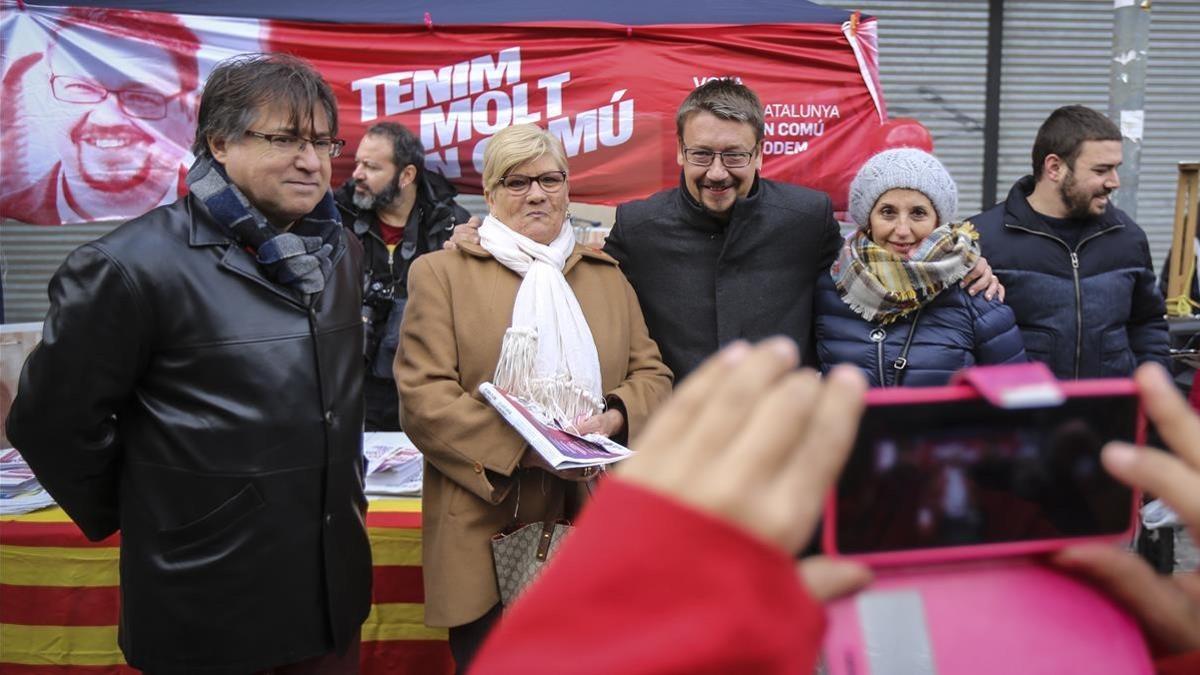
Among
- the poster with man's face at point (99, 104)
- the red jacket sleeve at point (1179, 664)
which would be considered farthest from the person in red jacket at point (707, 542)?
the poster with man's face at point (99, 104)

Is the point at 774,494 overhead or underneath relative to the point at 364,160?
underneath

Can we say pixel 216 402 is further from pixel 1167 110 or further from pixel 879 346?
pixel 1167 110

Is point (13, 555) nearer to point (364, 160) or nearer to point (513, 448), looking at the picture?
point (513, 448)

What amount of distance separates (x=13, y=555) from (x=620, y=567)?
11.2 ft

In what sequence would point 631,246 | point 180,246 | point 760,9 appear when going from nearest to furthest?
point 180,246
point 631,246
point 760,9

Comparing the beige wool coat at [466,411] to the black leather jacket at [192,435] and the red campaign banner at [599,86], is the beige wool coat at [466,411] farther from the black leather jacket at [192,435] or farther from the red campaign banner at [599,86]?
the red campaign banner at [599,86]

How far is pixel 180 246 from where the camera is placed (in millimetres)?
2195

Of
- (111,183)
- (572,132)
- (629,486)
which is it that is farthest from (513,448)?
(111,183)

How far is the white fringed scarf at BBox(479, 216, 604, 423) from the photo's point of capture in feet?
9.10

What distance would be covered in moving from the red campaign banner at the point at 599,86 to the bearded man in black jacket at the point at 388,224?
194 millimetres

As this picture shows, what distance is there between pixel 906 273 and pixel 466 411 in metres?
1.33

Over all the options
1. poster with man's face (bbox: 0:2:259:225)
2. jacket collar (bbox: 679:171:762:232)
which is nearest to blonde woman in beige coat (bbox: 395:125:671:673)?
jacket collar (bbox: 679:171:762:232)

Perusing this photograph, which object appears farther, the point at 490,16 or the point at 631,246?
the point at 490,16

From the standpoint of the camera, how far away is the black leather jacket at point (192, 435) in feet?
6.95
